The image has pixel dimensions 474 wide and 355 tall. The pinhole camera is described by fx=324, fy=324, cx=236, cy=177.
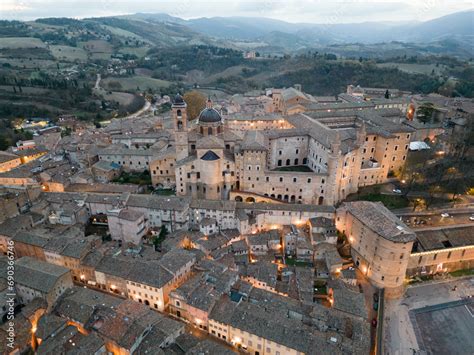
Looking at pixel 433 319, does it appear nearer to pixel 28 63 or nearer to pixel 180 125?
pixel 180 125

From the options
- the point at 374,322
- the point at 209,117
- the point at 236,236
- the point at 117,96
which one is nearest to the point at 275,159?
the point at 209,117

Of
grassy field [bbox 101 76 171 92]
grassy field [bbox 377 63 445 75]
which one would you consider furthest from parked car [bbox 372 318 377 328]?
grassy field [bbox 101 76 171 92]

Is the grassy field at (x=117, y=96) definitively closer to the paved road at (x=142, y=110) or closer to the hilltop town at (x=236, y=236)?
the paved road at (x=142, y=110)

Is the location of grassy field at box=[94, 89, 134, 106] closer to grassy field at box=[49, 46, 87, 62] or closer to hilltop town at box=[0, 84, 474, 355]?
hilltop town at box=[0, 84, 474, 355]

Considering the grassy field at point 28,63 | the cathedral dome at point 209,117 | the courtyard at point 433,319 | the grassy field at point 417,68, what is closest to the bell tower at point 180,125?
the cathedral dome at point 209,117

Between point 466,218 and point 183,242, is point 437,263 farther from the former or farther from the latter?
point 183,242

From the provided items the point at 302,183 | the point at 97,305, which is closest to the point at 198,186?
the point at 302,183

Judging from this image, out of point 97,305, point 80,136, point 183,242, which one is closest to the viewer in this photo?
point 97,305
